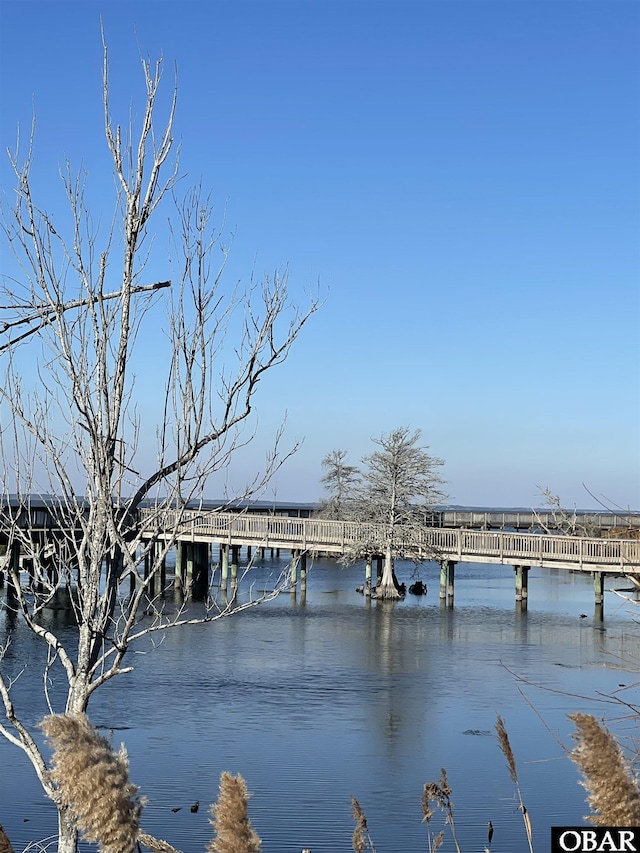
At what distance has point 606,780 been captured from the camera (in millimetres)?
2600

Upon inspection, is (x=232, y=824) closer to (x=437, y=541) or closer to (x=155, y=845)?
(x=155, y=845)

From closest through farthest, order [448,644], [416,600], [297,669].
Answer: [297,669] < [448,644] < [416,600]

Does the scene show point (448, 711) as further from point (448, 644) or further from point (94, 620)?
point (94, 620)

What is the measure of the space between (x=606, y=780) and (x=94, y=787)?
135cm

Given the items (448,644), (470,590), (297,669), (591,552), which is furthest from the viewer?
(470,590)

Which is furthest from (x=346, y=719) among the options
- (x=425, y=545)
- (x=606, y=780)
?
(x=425, y=545)

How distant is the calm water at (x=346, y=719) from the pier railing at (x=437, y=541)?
2206 millimetres

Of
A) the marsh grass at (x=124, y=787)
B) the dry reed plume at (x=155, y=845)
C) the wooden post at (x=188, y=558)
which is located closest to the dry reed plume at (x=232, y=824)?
the marsh grass at (x=124, y=787)

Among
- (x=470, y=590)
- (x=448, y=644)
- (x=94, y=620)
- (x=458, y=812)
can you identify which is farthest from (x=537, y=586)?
(x=94, y=620)

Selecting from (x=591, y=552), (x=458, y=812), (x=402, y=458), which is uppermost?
(x=402, y=458)

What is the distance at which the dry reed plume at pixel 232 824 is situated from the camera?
9.27ft

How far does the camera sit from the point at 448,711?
19.2 meters

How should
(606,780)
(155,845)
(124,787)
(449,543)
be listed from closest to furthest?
(606,780)
(124,787)
(155,845)
(449,543)

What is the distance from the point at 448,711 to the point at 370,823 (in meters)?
6.95
